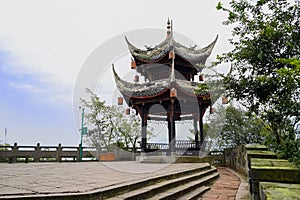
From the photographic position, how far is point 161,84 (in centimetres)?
1123

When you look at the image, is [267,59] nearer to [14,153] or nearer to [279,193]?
[279,193]

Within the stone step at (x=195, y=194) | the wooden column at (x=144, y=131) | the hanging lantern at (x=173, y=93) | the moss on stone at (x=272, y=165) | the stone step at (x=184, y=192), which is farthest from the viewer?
the wooden column at (x=144, y=131)

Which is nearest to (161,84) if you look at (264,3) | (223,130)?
(264,3)

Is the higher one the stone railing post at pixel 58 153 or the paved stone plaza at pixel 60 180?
the paved stone plaza at pixel 60 180

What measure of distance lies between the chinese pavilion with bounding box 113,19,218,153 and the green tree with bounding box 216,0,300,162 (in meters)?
5.04

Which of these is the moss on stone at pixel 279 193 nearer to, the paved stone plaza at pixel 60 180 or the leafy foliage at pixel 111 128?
the paved stone plaza at pixel 60 180

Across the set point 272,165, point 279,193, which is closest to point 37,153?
Answer: point 272,165

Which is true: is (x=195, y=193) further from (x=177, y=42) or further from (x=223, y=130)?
(x=223, y=130)

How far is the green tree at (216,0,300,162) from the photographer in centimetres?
468

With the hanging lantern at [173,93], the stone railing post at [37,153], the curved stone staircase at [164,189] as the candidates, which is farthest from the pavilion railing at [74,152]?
the curved stone staircase at [164,189]

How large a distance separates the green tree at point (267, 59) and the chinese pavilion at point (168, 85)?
5.04 m

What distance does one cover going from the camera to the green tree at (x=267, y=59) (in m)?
4.68

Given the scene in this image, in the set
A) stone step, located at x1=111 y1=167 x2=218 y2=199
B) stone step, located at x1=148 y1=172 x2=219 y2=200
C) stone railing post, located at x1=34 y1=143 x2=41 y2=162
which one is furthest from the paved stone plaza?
stone railing post, located at x1=34 y1=143 x2=41 y2=162

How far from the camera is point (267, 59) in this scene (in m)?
5.01
